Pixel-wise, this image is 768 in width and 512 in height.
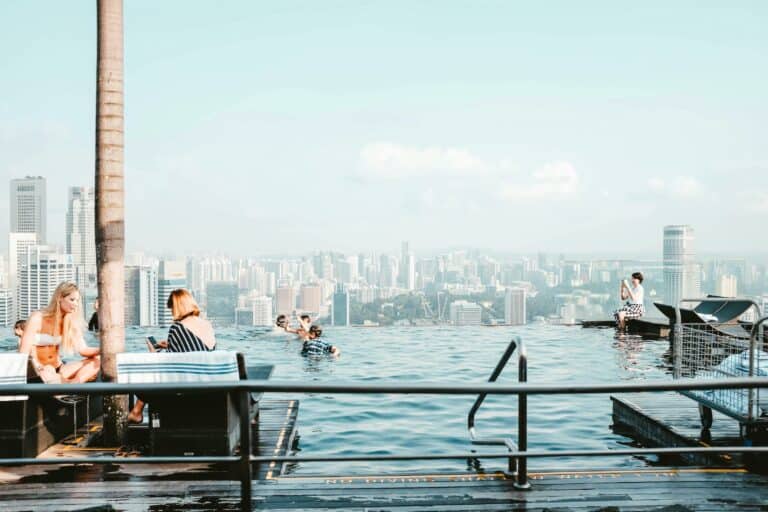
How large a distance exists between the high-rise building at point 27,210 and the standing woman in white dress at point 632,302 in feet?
82.3

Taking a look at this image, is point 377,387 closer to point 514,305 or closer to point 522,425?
point 522,425

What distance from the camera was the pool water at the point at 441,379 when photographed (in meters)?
9.32

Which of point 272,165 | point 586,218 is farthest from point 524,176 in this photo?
point 272,165

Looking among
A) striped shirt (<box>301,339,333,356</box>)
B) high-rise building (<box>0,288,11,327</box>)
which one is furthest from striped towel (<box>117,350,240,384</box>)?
high-rise building (<box>0,288,11,327</box>)

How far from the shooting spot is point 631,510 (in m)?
5.40

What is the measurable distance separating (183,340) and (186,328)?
0.11m

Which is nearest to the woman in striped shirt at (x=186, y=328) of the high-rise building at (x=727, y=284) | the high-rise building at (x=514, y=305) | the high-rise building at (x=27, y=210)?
the high-rise building at (x=727, y=284)

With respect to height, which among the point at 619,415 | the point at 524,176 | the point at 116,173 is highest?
the point at 524,176

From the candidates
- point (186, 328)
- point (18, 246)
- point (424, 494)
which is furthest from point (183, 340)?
point (18, 246)

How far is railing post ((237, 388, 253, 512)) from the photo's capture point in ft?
14.3

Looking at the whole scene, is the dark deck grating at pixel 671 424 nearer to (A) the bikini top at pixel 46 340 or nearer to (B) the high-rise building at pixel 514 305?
(A) the bikini top at pixel 46 340

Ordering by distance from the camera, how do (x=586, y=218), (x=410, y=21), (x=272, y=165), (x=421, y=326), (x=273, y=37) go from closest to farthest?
(x=421, y=326) < (x=410, y=21) < (x=273, y=37) < (x=586, y=218) < (x=272, y=165)

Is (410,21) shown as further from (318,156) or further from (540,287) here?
(318,156)

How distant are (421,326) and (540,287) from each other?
699 inches
